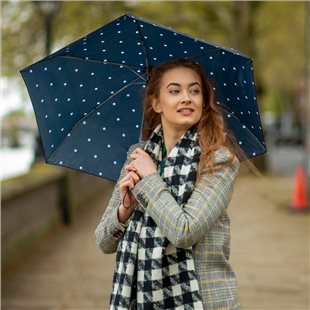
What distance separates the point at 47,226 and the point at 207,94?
8080 mm

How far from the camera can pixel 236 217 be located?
41.7 ft

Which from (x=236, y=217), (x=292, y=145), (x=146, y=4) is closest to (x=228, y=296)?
(x=236, y=217)

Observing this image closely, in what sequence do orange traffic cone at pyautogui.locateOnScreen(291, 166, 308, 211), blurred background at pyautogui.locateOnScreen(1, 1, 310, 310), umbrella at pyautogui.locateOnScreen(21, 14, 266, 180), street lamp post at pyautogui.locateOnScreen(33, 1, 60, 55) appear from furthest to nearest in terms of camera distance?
orange traffic cone at pyautogui.locateOnScreen(291, 166, 308, 211)
street lamp post at pyautogui.locateOnScreen(33, 1, 60, 55)
blurred background at pyautogui.locateOnScreen(1, 1, 310, 310)
umbrella at pyautogui.locateOnScreen(21, 14, 266, 180)

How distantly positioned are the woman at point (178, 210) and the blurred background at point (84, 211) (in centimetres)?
386

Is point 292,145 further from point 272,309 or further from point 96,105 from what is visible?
point 96,105

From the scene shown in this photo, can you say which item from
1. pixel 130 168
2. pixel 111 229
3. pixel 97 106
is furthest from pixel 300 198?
pixel 130 168

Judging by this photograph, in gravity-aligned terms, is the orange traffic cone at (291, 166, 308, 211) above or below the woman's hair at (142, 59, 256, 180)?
above

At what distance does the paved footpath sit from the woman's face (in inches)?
154

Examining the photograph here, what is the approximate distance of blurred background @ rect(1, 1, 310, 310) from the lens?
277 inches

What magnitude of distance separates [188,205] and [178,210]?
5 centimetres

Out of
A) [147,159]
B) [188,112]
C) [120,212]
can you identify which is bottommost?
[120,212]

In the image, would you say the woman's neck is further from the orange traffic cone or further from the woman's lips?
Result: the orange traffic cone

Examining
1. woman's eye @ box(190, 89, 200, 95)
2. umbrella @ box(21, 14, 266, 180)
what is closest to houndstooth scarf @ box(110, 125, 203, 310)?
woman's eye @ box(190, 89, 200, 95)

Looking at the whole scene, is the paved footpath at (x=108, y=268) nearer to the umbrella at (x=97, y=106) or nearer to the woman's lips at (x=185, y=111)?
the umbrella at (x=97, y=106)
